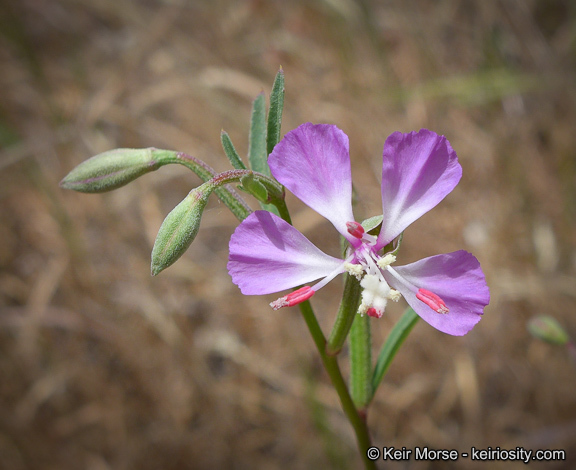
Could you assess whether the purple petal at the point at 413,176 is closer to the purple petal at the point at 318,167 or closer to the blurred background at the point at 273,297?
the purple petal at the point at 318,167

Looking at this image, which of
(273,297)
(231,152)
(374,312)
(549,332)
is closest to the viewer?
(374,312)

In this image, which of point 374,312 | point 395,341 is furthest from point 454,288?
point 395,341

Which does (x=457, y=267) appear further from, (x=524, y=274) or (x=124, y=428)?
(x=124, y=428)

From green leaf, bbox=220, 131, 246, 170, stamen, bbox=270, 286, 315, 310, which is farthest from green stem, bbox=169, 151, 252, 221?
stamen, bbox=270, 286, 315, 310

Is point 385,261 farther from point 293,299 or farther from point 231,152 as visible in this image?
point 231,152

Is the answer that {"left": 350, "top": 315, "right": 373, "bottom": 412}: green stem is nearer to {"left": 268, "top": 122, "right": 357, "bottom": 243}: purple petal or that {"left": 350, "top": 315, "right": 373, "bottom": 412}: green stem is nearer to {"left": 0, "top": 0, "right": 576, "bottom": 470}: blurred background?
{"left": 268, "top": 122, "right": 357, "bottom": 243}: purple petal

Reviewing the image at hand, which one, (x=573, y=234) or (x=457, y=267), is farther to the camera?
(x=573, y=234)

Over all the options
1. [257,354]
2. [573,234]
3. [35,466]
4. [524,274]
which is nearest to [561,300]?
[524,274]
